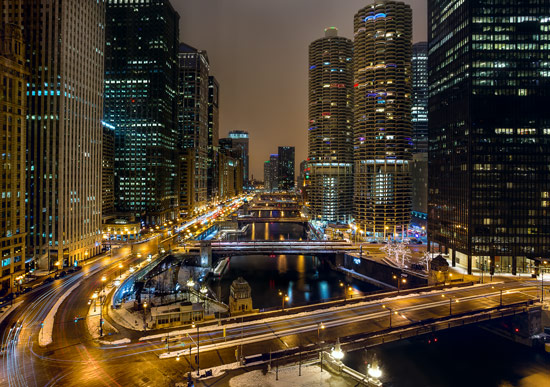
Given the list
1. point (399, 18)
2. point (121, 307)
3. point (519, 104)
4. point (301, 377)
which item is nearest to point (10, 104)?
point (121, 307)

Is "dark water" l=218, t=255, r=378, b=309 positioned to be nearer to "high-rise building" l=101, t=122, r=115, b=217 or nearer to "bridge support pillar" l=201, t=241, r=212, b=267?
"bridge support pillar" l=201, t=241, r=212, b=267

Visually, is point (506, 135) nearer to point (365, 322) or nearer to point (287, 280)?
point (365, 322)

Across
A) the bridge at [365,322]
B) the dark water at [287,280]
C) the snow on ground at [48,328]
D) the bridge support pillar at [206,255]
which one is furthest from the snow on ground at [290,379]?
the bridge support pillar at [206,255]

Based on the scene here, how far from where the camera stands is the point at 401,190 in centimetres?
18400

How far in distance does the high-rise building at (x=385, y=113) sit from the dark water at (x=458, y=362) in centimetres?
10448

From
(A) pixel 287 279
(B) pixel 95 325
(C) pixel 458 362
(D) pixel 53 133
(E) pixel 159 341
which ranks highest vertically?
(D) pixel 53 133

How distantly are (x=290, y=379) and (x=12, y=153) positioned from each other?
254 ft

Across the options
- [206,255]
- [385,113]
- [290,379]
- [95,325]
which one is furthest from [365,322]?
[385,113]

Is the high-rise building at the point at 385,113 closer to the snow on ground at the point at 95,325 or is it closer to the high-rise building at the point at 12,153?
the snow on ground at the point at 95,325

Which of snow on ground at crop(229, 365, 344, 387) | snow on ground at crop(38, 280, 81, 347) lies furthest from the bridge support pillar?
snow on ground at crop(229, 365, 344, 387)

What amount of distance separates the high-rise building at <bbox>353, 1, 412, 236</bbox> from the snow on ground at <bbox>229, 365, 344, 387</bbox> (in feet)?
453

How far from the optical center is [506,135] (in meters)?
107

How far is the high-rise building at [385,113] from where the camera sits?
184500mm

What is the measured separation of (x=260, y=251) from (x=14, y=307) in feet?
269
